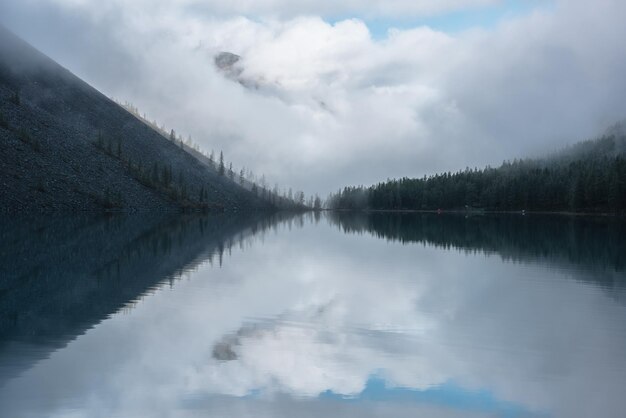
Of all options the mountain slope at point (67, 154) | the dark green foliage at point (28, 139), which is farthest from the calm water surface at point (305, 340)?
the dark green foliage at point (28, 139)

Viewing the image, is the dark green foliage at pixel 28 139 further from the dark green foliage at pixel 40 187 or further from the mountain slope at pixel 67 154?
the dark green foliage at pixel 40 187

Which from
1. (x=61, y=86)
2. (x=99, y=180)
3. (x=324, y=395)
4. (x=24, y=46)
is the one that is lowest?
(x=324, y=395)

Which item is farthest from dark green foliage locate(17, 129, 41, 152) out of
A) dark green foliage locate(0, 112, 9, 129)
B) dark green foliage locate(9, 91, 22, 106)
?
dark green foliage locate(9, 91, 22, 106)

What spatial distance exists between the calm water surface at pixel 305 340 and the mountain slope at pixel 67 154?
88.7m

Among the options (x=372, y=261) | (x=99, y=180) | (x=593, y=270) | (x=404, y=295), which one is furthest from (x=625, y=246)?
(x=99, y=180)

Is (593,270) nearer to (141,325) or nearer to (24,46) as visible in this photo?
(141,325)

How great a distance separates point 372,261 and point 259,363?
23.7 meters

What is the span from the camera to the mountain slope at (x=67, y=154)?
11938 cm

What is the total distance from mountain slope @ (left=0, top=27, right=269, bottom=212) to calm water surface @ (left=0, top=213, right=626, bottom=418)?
291 ft

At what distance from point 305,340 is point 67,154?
135 m

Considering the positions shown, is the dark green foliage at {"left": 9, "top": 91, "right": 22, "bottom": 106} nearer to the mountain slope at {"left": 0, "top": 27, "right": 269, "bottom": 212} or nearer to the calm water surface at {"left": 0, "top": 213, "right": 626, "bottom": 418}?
the mountain slope at {"left": 0, "top": 27, "right": 269, "bottom": 212}

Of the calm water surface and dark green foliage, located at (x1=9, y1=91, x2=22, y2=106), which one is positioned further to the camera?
dark green foliage, located at (x1=9, y1=91, x2=22, y2=106)

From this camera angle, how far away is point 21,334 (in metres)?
16.2

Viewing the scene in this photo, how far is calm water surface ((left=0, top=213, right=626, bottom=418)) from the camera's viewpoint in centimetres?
1195
